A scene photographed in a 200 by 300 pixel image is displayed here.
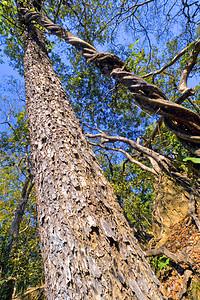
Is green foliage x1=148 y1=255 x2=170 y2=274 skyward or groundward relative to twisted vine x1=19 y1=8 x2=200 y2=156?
groundward

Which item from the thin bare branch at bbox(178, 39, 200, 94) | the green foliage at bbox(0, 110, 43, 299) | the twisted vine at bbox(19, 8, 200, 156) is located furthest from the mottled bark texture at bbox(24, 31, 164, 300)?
the green foliage at bbox(0, 110, 43, 299)

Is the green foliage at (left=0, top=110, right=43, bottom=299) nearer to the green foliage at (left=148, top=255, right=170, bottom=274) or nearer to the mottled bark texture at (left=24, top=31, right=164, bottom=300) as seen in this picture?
the green foliage at (left=148, top=255, right=170, bottom=274)

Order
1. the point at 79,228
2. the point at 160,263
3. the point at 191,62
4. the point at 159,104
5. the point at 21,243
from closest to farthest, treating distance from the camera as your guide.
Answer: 1. the point at 79,228
2. the point at 159,104
3. the point at 191,62
4. the point at 160,263
5. the point at 21,243

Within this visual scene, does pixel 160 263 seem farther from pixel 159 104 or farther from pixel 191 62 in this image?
pixel 191 62

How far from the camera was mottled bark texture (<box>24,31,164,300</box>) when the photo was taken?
814mm

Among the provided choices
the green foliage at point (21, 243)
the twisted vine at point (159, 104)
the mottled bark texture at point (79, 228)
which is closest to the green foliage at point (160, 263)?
the twisted vine at point (159, 104)

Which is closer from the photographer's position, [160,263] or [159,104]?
[159,104]

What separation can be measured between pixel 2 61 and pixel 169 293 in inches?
316

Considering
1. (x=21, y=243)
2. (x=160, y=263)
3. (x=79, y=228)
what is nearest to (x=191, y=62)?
(x=79, y=228)

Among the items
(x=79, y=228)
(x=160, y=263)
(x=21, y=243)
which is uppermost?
(x=21, y=243)

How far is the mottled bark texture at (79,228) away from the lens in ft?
2.67

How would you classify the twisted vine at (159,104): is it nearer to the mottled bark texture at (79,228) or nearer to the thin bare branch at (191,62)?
the thin bare branch at (191,62)

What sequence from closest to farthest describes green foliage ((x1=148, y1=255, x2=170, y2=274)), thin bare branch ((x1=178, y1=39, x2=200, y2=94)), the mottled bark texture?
the mottled bark texture, thin bare branch ((x1=178, y1=39, x2=200, y2=94)), green foliage ((x1=148, y1=255, x2=170, y2=274))

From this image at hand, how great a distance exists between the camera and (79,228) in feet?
3.15
